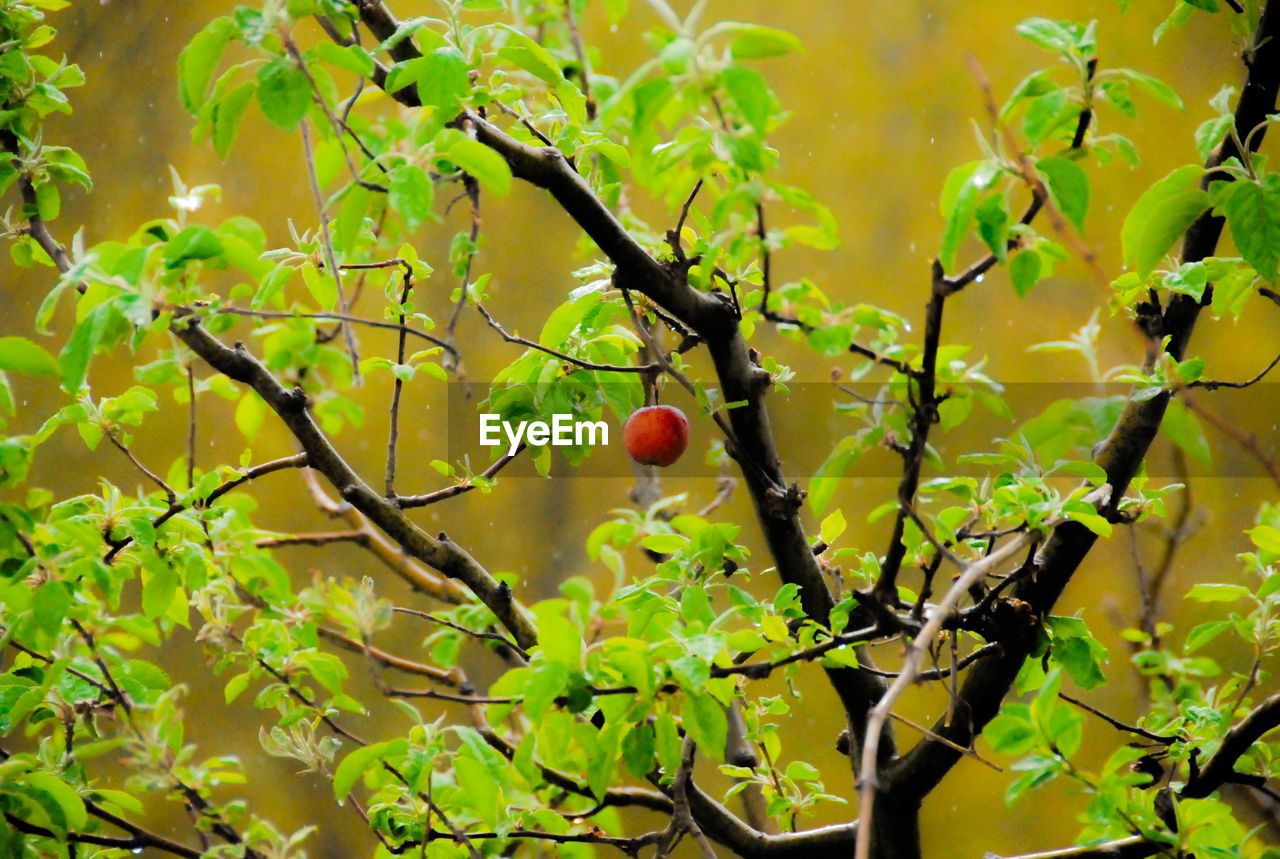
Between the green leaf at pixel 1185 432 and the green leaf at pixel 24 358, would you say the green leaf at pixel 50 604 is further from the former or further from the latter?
the green leaf at pixel 1185 432

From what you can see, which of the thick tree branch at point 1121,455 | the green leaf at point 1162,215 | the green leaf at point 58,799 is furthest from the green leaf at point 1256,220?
the green leaf at point 58,799

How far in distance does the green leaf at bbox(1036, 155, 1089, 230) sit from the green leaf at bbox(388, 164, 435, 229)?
0.36 meters

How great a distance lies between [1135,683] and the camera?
5.91 ft

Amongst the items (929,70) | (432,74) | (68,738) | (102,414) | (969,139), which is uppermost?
(929,70)

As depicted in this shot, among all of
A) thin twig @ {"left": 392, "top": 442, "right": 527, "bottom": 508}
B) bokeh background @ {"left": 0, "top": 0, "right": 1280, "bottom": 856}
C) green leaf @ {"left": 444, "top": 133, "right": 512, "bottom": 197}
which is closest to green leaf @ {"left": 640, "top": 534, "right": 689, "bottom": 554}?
thin twig @ {"left": 392, "top": 442, "right": 527, "bottom": 508}

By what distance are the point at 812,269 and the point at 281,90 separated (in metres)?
1.54

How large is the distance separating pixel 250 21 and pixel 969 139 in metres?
1.64

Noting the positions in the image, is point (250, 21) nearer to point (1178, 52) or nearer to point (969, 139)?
point (969, 139)

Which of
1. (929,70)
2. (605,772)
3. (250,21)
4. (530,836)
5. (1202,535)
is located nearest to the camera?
(250,21)

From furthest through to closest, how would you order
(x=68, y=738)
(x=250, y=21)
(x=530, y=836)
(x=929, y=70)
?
1. (x=929, y=70)
2. (x=68, y=738)
3. (x=530, y=836)
4. (x=250, y=21)

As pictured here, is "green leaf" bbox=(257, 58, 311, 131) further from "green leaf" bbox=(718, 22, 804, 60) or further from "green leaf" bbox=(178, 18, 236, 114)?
"green leaf" bbox=(718, 22, 804, 60)

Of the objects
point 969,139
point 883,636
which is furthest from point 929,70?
point 883,636

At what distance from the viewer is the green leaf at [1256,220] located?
0.61 meters

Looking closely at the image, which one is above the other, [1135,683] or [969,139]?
[969,139]
